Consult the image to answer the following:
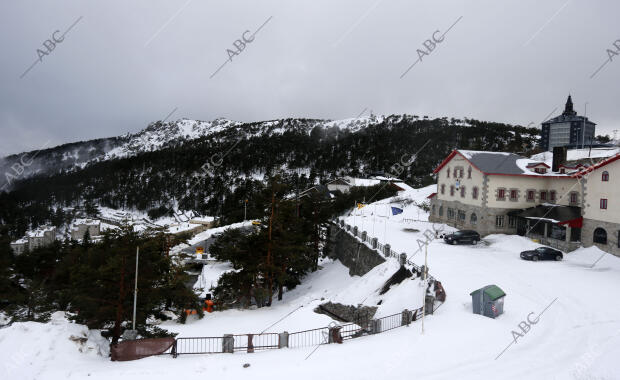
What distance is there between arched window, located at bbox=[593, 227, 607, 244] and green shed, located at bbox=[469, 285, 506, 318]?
1761cm

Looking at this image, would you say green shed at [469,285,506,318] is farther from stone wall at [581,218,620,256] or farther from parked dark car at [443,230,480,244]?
stone wall at [581,218,620,256]

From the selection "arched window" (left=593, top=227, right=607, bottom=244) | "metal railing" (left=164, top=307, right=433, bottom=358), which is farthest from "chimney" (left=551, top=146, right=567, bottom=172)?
"metal railing" (left=164, top=307, right=433, bottom=358)

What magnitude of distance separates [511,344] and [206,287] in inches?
1338

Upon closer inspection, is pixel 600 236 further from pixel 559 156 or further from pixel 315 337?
pixel 315 337

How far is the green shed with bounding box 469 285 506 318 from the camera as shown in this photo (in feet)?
48.2

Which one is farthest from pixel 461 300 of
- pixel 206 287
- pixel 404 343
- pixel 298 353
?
pixel 206 287

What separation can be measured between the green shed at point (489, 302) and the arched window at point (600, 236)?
17.6 m

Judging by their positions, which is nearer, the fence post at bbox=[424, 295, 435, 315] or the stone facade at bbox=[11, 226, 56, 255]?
the fence post at bbox=[424, 295, 435, 315]

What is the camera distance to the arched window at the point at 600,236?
26167 millimetres

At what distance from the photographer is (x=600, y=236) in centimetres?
Result: 2652

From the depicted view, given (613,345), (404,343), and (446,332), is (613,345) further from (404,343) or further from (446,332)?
(404,343)

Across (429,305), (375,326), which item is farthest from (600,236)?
(375,326)

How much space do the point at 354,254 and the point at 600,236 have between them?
19120 mm

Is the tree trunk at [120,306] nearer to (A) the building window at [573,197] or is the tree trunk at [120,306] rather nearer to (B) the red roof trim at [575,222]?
(B) the red roof trim at [575,222]
